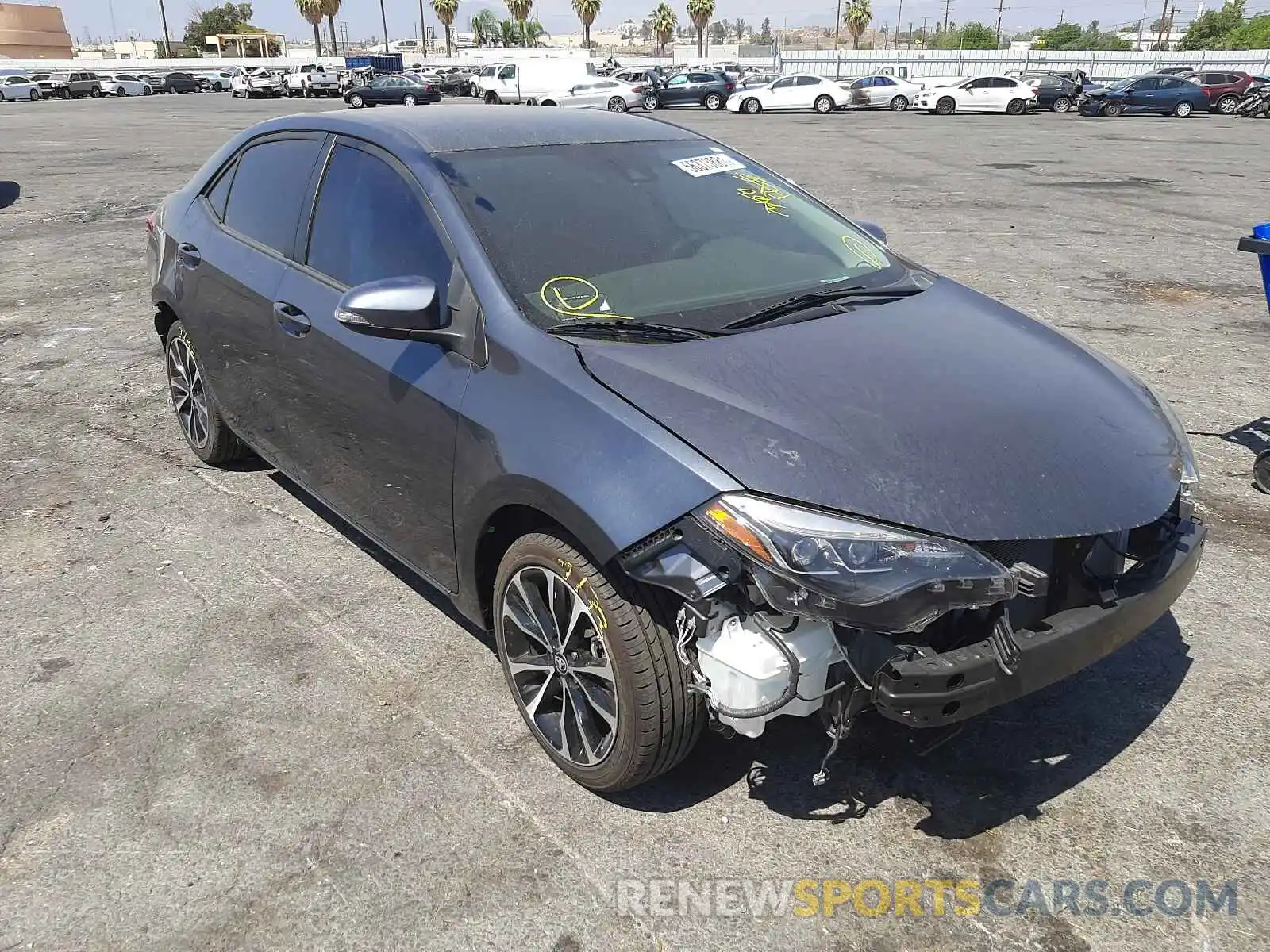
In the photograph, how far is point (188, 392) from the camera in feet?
16.0

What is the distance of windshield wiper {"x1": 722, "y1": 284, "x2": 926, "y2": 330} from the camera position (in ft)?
9.67

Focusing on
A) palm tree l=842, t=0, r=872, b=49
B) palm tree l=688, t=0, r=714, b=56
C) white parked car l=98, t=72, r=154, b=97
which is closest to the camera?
white parked car l=98, t=72, r=154, b=97

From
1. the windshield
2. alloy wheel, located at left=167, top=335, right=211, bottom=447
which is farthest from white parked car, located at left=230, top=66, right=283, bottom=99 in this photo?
the windshield

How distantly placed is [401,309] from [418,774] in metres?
1.33

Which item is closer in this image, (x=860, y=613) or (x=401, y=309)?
(x=860, y=613)

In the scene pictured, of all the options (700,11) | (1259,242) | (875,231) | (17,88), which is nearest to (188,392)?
(875,231)

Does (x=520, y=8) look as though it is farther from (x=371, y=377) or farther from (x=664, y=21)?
(x=371, y=377)

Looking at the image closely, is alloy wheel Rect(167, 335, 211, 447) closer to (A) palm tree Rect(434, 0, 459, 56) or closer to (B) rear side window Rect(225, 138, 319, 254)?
(B) rear side window Rect(225, 138, 319, 254)

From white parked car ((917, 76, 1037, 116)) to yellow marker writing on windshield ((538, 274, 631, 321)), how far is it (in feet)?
118

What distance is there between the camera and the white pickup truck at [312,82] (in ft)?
159

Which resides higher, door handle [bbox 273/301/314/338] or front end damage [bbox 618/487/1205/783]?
door handle [bbox 273/301/314/338]

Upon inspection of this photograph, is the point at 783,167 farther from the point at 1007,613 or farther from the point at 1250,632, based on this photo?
the point at 1007,613

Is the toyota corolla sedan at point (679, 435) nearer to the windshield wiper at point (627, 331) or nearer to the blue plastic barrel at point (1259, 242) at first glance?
the windshield wiper at point (627, 331)

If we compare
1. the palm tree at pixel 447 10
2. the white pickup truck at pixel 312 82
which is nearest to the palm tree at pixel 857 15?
the palm tree at pixel 447 10
